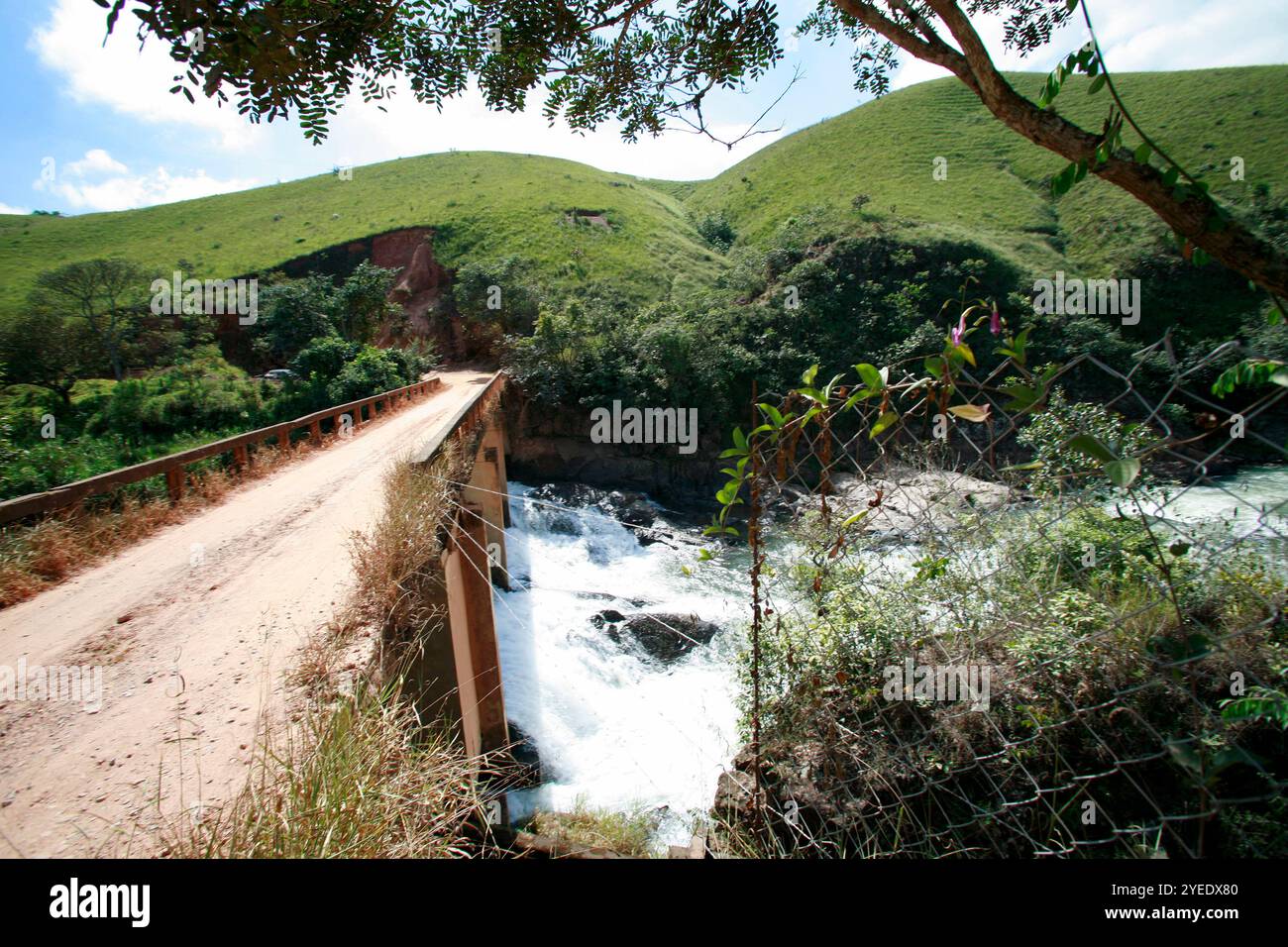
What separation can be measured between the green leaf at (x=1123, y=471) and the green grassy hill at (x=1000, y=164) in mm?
34682

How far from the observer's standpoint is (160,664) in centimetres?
370

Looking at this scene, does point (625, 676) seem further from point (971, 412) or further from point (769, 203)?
point (769, 203)

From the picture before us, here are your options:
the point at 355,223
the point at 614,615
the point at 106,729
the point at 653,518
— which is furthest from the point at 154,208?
the point at 106,729

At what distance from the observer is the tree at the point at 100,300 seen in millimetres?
22594

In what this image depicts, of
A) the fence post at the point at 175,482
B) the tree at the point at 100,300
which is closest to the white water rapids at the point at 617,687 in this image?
the fence post at the point at 175,482

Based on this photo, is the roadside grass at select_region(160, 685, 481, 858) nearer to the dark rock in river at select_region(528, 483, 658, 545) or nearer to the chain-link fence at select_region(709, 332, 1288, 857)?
the chain-link fence at select_region(709, 332, 1288, 857)

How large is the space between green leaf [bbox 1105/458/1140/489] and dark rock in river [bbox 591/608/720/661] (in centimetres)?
1005

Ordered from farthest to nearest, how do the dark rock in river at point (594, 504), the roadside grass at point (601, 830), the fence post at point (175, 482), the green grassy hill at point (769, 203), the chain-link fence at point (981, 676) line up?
1. the green grassy hill at point (769, 203)
2. the dark rock in river at point (594, 504)
3. the fence post at point (175, 482)
4. the roadside grass at point (601, 830)
5. the chain-link fence at point (981, 676)

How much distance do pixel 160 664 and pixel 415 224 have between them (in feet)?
142

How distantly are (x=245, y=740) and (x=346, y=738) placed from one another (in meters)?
1.13

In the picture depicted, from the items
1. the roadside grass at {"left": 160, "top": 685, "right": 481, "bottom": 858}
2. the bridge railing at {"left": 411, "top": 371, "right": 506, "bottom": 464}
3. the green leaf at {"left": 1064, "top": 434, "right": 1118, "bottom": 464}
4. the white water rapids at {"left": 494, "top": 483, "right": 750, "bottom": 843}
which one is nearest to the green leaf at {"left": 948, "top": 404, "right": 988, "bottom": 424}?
the green leaf at {"left": 1064, "top": 434, "right": 1118, "bottom": 464}

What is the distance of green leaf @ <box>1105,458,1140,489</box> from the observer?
2.98 ft

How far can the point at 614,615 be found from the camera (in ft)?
38.6

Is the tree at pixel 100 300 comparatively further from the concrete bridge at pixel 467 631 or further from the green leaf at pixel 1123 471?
the green leaf at pixel 1123 471
